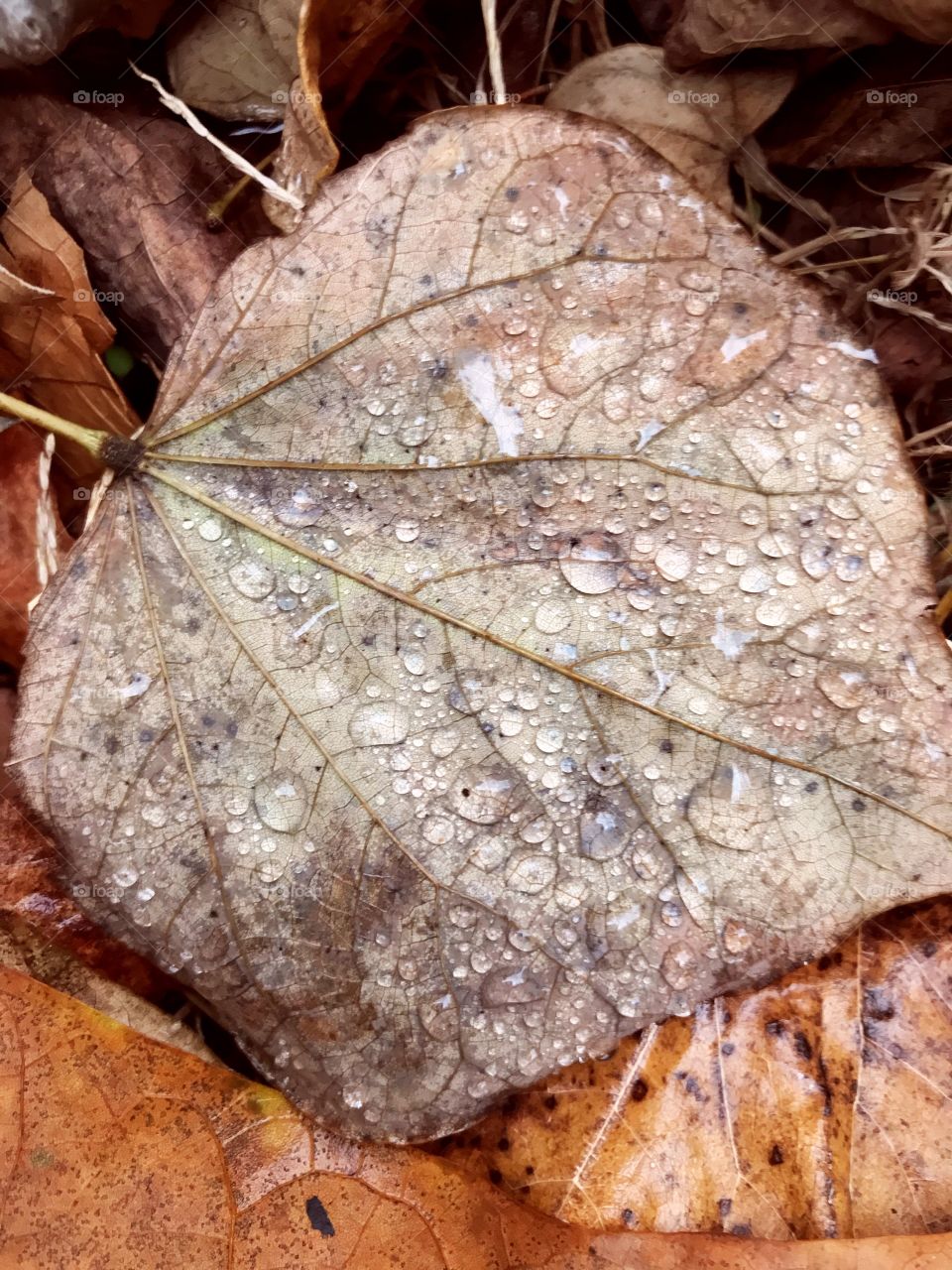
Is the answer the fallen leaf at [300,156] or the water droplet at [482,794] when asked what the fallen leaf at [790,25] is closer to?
the fallen leaf at [300,156]

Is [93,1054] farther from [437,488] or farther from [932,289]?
[932,289]

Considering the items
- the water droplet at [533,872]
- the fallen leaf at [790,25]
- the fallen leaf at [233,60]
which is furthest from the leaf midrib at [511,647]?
the fallen leaf at [790,25]

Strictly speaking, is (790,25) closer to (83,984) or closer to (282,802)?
(282,802)

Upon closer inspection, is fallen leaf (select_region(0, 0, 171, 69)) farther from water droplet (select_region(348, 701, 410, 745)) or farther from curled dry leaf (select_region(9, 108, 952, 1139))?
water droplet (select_region(348, 701, 410, 745))

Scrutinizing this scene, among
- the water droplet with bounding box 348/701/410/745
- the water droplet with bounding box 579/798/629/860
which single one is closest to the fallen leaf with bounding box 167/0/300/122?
the water droplet with bounding box 348/701/410/745

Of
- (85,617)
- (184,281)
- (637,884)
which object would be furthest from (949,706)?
(184,281)

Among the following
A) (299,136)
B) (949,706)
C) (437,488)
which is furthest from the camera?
(299,136)

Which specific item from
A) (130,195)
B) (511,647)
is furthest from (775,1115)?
(130,195)
